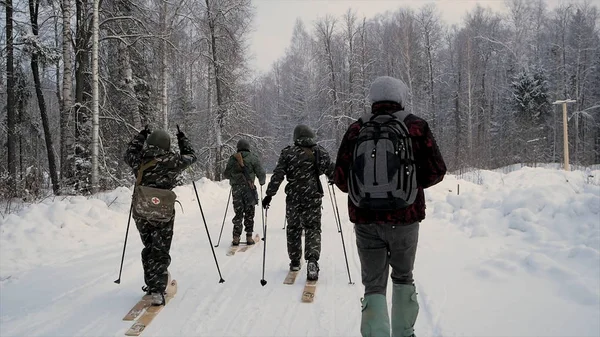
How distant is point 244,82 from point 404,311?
2337 cm

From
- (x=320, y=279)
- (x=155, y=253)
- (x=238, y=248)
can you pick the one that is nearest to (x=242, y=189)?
(x=238, y=248)

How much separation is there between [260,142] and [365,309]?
858 inches

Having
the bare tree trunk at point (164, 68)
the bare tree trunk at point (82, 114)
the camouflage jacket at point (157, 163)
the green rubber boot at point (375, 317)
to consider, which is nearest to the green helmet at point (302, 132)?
the camouflage jacket at point (157, 163)

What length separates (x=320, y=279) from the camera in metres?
5.39

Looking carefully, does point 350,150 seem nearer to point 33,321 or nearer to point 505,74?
point 33,321

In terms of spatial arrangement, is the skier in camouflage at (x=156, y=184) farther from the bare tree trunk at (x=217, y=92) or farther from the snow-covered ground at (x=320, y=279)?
the bare tree trunk at (x=217, y=92)

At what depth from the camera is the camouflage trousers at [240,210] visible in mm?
7711

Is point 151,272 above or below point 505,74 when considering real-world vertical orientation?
below

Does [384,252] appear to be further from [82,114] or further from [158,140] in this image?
[82,114]

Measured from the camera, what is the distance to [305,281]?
17.4ft

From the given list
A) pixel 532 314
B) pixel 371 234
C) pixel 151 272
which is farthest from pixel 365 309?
pixel 151 272

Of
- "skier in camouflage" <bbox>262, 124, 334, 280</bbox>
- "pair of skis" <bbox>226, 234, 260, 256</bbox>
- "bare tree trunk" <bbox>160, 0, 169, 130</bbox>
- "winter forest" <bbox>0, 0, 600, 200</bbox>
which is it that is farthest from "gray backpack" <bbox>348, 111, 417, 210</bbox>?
"bare tree trunk" <bbox>160, 0, 169, 130</bbox>

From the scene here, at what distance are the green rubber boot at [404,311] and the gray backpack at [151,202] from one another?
2.79 m

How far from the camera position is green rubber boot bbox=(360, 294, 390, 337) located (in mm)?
2740
